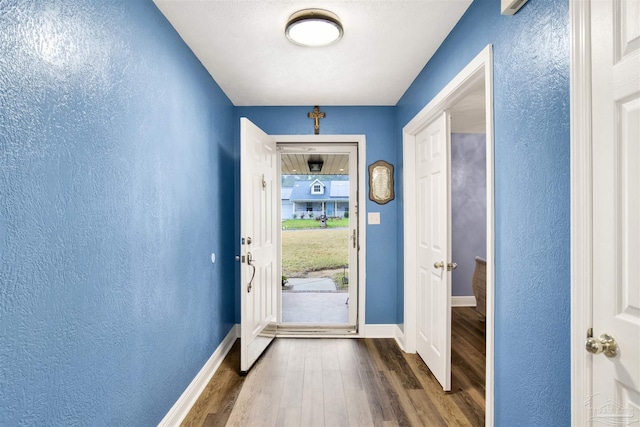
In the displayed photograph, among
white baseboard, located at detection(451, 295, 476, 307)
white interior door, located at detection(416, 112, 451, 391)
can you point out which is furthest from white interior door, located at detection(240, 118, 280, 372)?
white baseboard, located at detection(451, 295, 476, 307)

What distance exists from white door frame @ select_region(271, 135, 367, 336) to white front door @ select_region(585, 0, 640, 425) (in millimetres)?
2452

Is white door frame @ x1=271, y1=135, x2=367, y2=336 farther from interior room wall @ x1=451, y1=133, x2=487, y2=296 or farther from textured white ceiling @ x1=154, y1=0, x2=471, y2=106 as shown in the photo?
interior room wall @ x1=451, y1=133, x2=487, y2=296

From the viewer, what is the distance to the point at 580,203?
1032 mm

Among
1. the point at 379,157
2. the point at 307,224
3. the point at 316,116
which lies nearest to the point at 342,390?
the point at 379,157

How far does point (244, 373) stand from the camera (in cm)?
265

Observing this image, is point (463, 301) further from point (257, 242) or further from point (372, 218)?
point (257, 242)

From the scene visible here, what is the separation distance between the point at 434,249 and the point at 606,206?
5.46 feet

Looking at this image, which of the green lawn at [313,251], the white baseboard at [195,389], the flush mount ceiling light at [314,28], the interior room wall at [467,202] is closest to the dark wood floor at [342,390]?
the white baseboard at [195,389]

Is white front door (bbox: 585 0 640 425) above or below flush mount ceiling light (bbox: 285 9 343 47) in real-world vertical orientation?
below

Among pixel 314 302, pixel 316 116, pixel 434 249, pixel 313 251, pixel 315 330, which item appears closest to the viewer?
pixel 434 249

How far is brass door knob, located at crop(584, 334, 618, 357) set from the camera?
0.93 metres

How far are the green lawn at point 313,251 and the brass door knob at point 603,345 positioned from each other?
4.49 meters

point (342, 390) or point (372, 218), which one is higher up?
point (372, 218)

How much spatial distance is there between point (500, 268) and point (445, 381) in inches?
49.5
